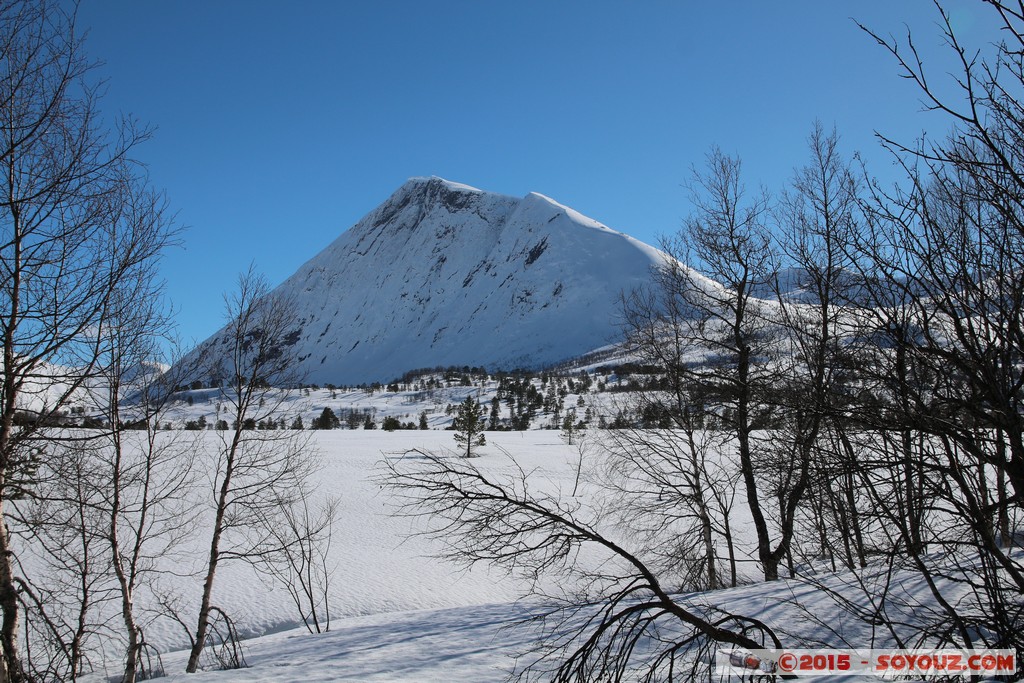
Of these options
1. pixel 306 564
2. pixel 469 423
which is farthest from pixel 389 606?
pixel 469 423

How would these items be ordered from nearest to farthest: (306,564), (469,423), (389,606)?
(389,606), (306,564), (469,423)

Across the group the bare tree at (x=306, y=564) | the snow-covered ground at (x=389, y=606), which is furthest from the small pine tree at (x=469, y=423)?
the bare tree at (x=306, y=564)

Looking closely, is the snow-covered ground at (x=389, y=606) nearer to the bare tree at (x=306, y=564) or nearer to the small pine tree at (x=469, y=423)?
the bare tree at (x=306, y=564)

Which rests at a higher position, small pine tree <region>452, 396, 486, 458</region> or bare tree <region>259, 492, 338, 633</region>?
small pine tree <region>452, 396, 486, 458</region>

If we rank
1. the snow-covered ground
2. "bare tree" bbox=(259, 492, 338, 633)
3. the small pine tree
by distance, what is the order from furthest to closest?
the small pine tree, "bare tree" bbox=(259, 492, 338, 633), the snow-covered ground

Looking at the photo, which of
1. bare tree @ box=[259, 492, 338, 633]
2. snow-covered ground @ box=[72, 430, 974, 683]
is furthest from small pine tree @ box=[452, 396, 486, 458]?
bare tree @ box=[259, 492, 338, 633]

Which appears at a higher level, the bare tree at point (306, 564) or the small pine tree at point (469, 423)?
the small pine tree at point (469, 423)

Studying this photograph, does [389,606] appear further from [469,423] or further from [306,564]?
[469,423]

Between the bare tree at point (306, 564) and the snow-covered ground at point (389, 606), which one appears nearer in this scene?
the snow-covered ground at point (389, 606)

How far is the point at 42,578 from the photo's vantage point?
1842 centimetres

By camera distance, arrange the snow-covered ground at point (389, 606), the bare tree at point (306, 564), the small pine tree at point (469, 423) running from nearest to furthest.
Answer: the snow-covered ground at point (389, 606) → the bare tree at point (306, 564) → the small pine tree at point (469, 423)

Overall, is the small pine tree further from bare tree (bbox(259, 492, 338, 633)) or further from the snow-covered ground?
bare tree (bbox(259, 492, 338, 633))

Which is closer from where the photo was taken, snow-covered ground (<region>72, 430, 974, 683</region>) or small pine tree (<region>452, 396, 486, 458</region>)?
snow-covered ground (<region>72, 430, 974, 683</region>)

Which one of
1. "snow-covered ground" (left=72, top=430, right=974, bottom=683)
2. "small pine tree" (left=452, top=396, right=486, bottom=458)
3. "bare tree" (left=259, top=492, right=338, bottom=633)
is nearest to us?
"snow-covered ground" (left=72, top=430, right=974, bottom=683)
